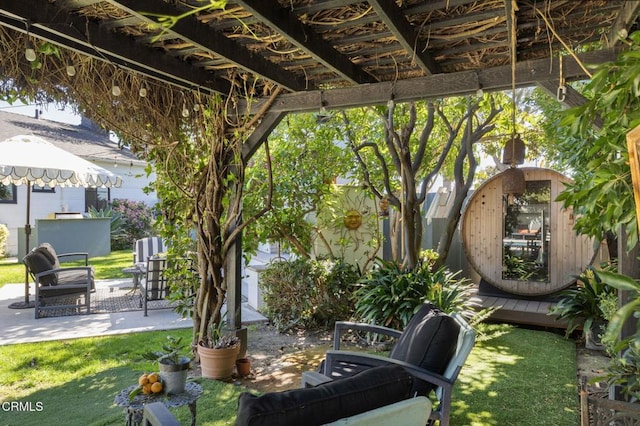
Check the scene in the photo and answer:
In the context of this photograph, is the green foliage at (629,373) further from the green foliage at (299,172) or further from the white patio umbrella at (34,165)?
the white patio umbrella at (34,165)

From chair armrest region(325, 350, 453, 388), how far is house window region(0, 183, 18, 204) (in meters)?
11.9

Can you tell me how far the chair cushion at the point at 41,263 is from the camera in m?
5.59

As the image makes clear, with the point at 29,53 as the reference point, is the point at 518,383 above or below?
below

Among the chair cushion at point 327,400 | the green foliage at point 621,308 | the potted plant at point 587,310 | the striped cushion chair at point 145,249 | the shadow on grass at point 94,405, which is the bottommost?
the shadow on grass at point 94,405

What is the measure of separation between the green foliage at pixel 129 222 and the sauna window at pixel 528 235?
10.4 meters

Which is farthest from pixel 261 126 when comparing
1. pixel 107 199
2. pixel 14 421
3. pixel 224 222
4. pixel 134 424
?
pixel 107 199

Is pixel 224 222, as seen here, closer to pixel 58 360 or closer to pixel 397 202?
pixel 58 360

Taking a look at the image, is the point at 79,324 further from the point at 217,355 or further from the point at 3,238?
the point at 3,238

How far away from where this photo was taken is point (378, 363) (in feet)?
8.60

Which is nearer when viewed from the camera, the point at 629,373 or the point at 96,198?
the point at 629,373

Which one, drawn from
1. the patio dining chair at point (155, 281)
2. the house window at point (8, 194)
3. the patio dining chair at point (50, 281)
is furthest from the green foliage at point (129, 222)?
the patio dining chair at point (155, 281)

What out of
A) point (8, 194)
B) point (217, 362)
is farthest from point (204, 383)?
point (8, 194)

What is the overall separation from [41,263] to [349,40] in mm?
5123

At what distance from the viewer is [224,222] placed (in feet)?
13.5
